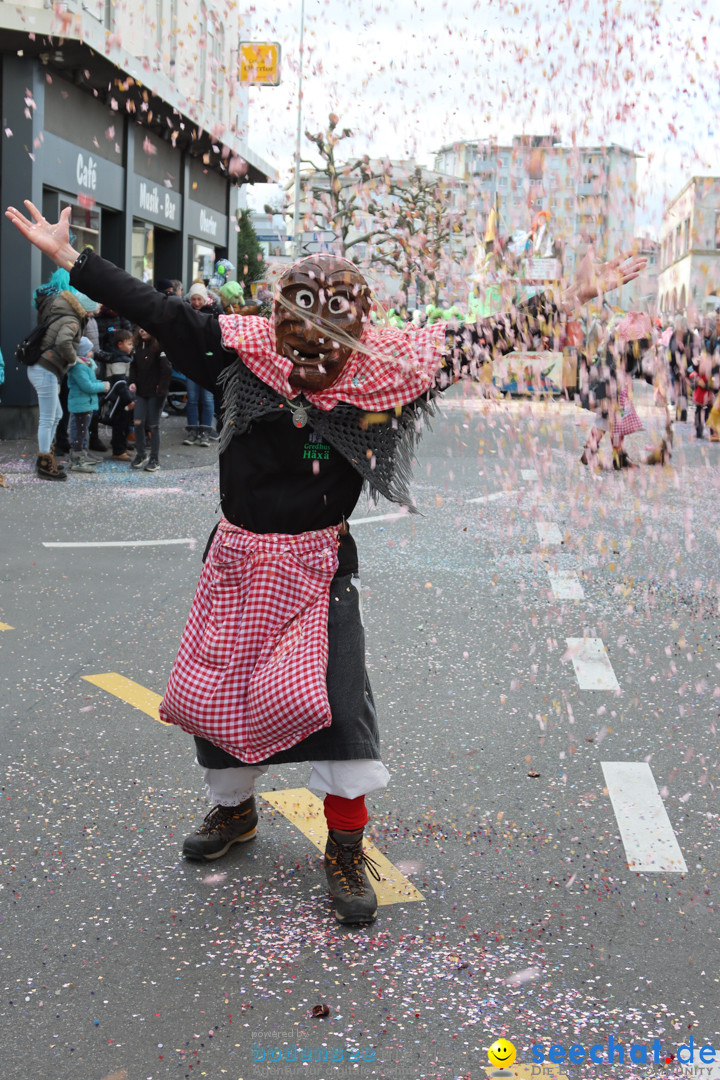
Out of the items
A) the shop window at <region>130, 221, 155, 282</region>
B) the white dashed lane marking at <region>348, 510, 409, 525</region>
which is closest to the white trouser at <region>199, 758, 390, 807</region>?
the white dashed lane marking at <region>348, 510, 409, 525</region>

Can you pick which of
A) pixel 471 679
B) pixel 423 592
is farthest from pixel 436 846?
pixel 423 592

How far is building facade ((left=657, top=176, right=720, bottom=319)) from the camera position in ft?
15.8

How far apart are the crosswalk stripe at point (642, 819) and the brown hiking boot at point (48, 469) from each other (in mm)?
7990

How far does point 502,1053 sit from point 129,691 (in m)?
2.83

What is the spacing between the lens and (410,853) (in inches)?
140

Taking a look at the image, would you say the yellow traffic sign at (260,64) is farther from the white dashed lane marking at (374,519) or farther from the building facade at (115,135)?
the white dashed lane marking at (374,519)

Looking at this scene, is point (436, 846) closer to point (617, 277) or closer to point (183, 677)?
point (183, 677)

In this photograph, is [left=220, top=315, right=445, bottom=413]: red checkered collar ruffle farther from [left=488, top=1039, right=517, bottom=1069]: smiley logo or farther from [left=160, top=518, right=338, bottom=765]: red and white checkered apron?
[left=488, top=1039, right=517, bottom=1069]: smiley logo

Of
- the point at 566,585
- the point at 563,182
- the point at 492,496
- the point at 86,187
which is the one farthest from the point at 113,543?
the point at 86,187

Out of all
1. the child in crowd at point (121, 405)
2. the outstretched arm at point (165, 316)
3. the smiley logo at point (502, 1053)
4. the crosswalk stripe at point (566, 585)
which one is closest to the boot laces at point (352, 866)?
the smiley logo at point (502, 1053)

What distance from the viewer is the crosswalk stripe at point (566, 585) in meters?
6.86

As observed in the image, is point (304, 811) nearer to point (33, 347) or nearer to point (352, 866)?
point (352, 866)

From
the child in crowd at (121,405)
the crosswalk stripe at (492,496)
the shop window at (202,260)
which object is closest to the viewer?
the crosswalk stripe at (492,496)

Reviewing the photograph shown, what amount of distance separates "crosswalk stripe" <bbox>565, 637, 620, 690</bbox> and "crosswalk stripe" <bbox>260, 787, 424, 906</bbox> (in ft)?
5.62
